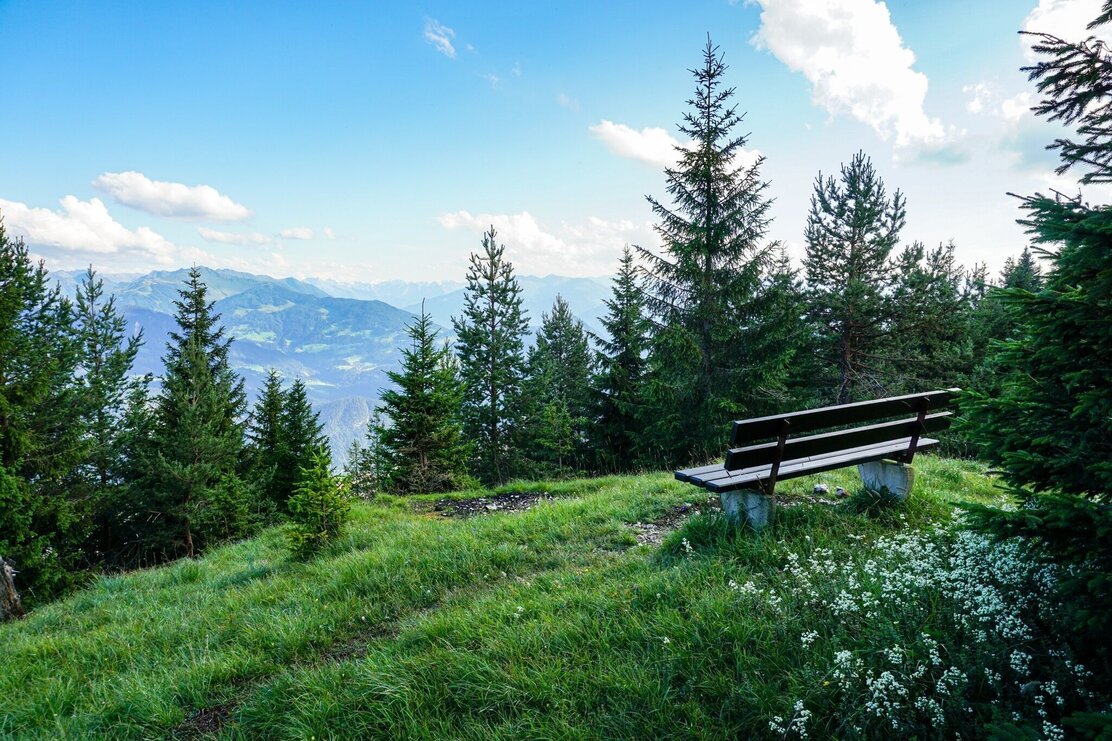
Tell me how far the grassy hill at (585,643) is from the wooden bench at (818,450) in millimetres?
377

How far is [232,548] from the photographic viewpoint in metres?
8.76

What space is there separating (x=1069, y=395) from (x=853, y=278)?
1908 cm

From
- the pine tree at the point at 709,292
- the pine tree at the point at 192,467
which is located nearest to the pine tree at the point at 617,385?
the pine tree at the point at 709,292

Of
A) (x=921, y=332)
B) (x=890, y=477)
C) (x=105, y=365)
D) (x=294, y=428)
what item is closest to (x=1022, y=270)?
(x=921, y=332)

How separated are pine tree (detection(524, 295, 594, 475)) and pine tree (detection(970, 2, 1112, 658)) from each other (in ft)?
53.3

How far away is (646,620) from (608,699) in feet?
2.54

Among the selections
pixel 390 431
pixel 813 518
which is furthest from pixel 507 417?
pixel 813 518

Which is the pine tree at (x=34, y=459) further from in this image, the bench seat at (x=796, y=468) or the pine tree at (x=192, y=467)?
the bench seat at (x=796, y=468)

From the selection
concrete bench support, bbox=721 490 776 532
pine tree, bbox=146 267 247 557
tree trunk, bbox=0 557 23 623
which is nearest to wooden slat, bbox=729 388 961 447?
concrete bench support, bbox=721 490 776 532

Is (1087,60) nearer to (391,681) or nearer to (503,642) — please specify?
(503,642)

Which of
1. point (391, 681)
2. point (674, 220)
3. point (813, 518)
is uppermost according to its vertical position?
point (674, 220)

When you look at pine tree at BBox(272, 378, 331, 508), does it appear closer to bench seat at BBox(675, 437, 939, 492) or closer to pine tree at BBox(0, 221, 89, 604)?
pine tree at BBox(0, 221, 89, 604)

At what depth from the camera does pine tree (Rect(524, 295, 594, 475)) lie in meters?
22.5

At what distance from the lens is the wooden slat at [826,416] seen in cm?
439
